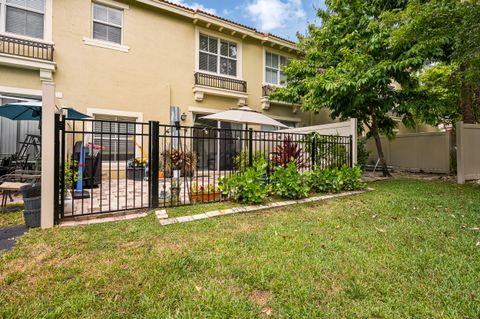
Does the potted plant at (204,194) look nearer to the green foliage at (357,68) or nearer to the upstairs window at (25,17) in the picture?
the green foliage at (357,68)

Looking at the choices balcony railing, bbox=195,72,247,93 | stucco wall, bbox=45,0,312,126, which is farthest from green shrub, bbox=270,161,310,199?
balcony railing, bbox=195,72,247,93

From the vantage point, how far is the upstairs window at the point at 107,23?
7734mm

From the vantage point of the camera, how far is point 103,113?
25.2ft

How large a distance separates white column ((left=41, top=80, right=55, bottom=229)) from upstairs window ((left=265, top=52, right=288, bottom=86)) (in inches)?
361

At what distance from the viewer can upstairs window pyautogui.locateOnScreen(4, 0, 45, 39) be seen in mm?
6659

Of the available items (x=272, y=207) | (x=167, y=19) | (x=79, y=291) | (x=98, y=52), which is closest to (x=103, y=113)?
(x=98, y=52)

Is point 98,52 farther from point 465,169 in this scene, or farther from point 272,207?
point 465,169

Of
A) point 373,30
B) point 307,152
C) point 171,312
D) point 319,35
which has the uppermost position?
point 319,35

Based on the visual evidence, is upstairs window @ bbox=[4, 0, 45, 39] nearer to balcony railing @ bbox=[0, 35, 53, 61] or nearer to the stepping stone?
balcony railing @ bbox=[0, 35, 53, 61]

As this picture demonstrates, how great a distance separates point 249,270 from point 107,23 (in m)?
9.15

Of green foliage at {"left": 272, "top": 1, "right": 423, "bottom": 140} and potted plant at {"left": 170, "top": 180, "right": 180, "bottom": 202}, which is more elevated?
green foliage at {"left": 272, "top": 1, "right": 423, "bottom": 140}

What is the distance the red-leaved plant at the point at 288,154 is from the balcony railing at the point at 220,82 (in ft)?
15.6

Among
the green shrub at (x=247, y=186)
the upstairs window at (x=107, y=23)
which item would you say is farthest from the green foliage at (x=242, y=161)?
the upstairs window at (x=107, y=23)

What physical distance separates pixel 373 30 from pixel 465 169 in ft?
17.7
